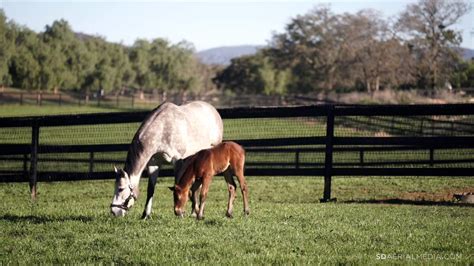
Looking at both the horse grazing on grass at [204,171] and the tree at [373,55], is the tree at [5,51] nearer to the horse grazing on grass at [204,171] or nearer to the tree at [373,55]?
the tree at [373,55]

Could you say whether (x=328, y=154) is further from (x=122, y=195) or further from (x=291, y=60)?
(x=291, y=60)

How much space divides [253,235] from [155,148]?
9.35 feet

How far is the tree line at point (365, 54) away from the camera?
63.2 meters

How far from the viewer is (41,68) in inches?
2970

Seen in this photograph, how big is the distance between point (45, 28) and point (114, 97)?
16699 mm

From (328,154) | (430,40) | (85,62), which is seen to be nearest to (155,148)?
(328,154)

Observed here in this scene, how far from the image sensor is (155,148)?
959 centimetres

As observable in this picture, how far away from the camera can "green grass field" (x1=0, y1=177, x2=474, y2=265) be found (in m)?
6.36

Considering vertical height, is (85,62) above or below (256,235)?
above

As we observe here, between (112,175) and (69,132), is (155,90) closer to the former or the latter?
(69,132)

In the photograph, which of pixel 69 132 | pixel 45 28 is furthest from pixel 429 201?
pixel 45 28

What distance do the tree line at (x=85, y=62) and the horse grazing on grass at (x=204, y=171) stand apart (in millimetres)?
60376

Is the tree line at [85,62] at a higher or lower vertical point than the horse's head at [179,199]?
higher

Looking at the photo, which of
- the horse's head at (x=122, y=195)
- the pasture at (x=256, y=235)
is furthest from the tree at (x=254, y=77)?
the horse's head at (x=122, y=195)
